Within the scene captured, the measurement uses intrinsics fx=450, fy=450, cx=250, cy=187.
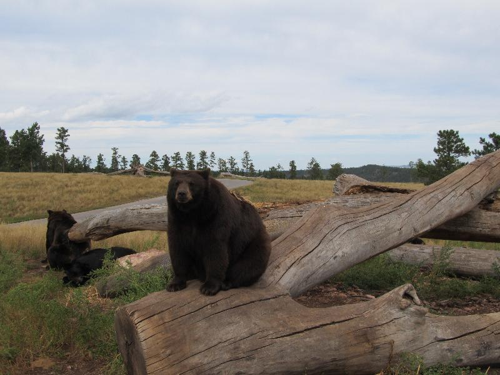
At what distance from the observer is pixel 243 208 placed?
4996mm

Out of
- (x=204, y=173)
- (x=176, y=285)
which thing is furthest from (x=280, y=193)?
(x=176, y=285)

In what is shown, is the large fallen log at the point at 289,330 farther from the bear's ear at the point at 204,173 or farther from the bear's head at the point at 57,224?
the bear's head at the point at 57,224

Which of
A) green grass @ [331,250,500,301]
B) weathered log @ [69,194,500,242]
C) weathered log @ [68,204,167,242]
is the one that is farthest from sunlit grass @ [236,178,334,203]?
green grass @ [331,250,500,301]

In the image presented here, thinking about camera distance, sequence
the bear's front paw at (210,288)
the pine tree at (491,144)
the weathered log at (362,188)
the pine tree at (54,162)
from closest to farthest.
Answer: the bear's front paw at (210,288), the weathered log at (362,188), the pine tree at (491,144), the pine tree at (54,162)

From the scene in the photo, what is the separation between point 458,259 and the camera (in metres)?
8.28

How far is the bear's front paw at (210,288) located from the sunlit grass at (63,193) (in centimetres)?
2502

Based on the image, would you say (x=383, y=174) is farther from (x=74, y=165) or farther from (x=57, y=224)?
(x=57, y=224)

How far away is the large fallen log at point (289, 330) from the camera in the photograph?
3848mm

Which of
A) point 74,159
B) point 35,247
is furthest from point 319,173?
point 35,247

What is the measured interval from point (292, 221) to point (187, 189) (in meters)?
4.28

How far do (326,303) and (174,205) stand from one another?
11.2ft

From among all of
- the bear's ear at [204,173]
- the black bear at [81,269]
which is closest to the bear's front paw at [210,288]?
the bear's ear at [204,173]

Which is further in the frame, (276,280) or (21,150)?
(21,150)

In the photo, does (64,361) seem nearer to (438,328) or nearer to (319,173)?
(438,328)
